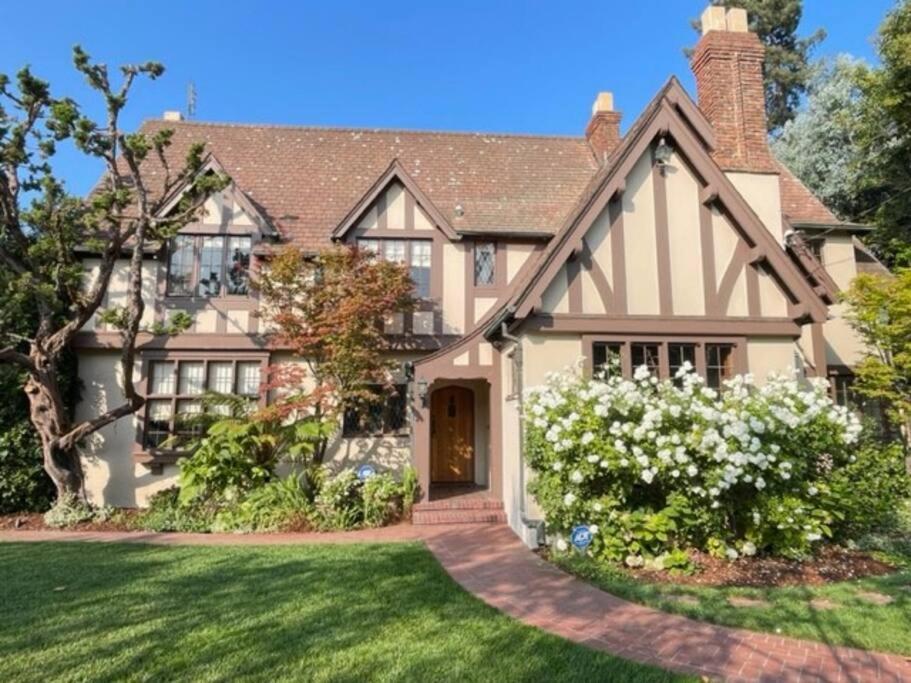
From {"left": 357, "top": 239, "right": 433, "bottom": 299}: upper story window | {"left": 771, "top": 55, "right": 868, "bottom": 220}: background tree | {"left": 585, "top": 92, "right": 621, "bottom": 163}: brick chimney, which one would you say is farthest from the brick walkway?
{"left": 771, "top": 55, "right": 868, "bottom": 220}: background tree

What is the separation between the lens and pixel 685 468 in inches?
287

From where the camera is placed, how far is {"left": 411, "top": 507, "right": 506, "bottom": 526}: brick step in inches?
394

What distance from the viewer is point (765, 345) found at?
9625 mm

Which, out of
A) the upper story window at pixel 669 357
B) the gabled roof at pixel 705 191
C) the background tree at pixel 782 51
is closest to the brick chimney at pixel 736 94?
the gabled roof at pixel 705 191

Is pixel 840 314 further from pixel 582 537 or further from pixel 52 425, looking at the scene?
pixel 52 425

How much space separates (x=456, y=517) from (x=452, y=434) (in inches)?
121

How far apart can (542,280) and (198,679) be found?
679cm

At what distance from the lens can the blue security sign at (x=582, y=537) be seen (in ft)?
23.6

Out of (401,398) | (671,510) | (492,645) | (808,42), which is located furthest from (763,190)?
(808,42)

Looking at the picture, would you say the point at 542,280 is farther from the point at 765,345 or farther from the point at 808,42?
the point at 808,42

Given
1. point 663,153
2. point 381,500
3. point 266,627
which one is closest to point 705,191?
point 663,153

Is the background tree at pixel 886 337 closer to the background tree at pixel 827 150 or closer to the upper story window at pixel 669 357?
the upper story window at pixel 669 357

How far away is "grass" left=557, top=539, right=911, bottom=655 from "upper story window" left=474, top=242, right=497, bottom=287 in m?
7.27

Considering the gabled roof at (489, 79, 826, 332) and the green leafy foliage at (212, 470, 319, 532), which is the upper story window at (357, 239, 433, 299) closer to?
the gabled roof at (489, 79, 826, 332)
